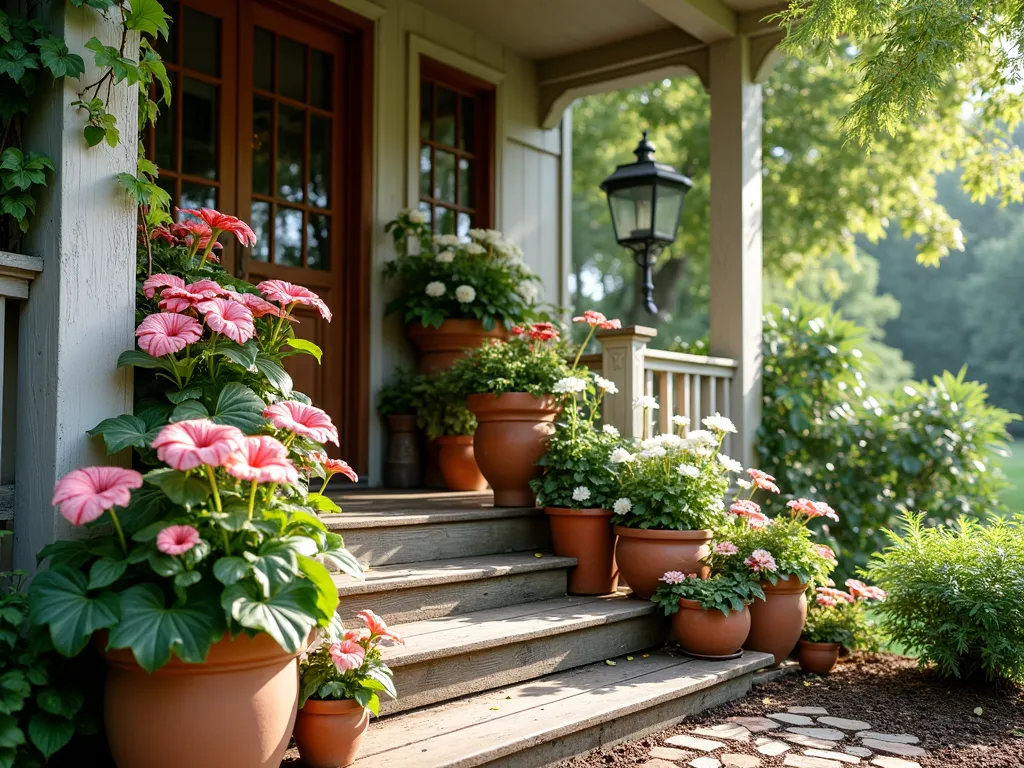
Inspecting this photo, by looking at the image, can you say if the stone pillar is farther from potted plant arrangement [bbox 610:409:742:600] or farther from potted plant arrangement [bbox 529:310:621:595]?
potted plant arrangement [bbox 610:409:742:600]

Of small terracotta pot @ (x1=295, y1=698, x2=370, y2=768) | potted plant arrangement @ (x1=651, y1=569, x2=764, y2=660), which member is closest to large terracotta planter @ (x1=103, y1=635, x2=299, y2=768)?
small terracotta pot @ (x1=295, y1=698, x2=370, y2=768)

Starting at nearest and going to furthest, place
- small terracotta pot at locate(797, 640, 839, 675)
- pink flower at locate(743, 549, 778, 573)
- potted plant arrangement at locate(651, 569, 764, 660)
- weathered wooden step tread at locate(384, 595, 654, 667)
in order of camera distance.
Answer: weathered wooden step tread at locate(384, 595, 654, 667)
potted plant arrangement at locate(651, 569, 764, 660)
pink flower at locate(743, 549, 778, 573)
small terracotta pot at locate(797, 640, 839, 675)

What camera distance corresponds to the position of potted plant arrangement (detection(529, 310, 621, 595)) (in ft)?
12.2

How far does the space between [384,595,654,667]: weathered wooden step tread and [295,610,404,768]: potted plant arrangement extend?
24 centimetres

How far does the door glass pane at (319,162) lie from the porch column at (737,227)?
209 cm

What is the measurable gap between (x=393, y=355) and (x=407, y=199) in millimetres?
872

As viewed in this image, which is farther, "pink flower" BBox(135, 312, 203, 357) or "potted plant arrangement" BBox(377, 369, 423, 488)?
"potted plant arrangement" BBox(377, 369, 423, 488)

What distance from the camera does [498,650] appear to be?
297 cm

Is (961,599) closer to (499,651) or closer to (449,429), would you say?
(499,651)

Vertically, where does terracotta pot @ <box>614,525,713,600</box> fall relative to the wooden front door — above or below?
below

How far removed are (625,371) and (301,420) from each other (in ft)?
6.97

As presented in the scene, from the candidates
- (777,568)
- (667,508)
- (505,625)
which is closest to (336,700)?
(505,625)

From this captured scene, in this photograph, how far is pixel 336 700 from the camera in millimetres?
2293

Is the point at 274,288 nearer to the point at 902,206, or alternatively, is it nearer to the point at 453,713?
the point at 453,713
